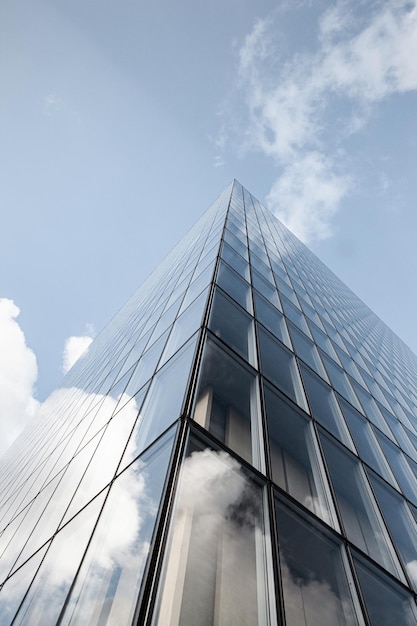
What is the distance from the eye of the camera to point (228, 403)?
6.59 m

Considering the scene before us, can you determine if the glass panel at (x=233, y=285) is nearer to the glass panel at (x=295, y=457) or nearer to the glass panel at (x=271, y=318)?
the glass panel at (x=271, y=318)

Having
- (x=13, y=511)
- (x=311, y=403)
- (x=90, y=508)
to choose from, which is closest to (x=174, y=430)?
(x=90, y=508)

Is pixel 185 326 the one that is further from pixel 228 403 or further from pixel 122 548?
pixel 122 548

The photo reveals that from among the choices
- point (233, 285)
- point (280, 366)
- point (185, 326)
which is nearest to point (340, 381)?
point (280, 366)

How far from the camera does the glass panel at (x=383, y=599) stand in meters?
5.11

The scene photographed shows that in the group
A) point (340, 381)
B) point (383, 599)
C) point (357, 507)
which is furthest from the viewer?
point (340, 381)

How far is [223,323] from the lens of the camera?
8.42 meters

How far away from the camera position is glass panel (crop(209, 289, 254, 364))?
26.4 feet

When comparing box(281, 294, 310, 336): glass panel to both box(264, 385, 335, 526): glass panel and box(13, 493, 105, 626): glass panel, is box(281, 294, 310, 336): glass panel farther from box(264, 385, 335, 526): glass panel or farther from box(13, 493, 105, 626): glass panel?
box(13, 493, 105, 626): glass panel

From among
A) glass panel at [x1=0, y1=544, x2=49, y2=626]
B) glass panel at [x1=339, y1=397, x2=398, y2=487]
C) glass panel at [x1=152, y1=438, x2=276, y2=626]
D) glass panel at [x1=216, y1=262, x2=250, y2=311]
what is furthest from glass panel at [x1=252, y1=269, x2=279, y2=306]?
glass panel at [x1=0, y1=544, x2=49, y2=626]

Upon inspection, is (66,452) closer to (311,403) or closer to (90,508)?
(90,508)

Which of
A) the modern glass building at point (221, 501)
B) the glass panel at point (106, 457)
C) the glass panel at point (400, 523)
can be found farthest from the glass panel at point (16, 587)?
the glass panel at point (400, 523)

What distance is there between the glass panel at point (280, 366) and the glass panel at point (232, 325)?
→ 16.8 inches

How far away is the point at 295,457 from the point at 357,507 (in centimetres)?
160
